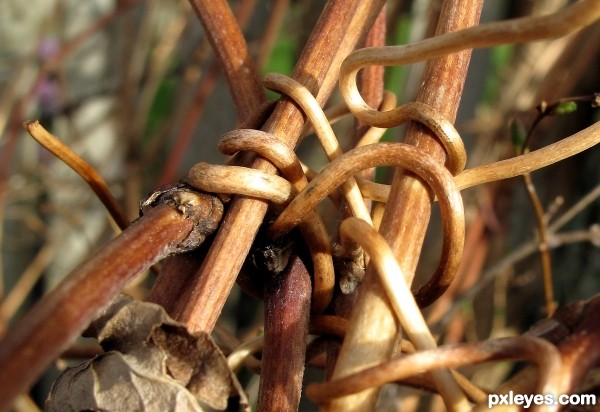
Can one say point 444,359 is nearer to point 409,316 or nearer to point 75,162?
point 409,316

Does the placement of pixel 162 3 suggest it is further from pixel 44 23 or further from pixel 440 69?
pixel 440 69

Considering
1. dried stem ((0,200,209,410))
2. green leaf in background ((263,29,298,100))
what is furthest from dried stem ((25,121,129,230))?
green leaf in background ((263,29,298,100))

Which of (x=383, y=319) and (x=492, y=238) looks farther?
(x=492, y=238)

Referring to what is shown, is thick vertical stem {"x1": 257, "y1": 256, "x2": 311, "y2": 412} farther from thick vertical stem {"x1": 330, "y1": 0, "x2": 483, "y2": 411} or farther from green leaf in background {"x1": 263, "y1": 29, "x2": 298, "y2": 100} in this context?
green leaf in background {"x1": 263, "y1": 29, "x2": 298, "y2": 100}

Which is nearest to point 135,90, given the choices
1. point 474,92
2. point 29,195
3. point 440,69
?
point 29,195

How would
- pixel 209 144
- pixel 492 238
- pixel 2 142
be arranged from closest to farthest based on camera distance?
1. pixel 492 238
2. pixel 2 142
3. pixel 209 144

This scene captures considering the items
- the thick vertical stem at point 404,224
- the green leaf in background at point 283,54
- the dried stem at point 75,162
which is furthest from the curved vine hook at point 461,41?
the green leaf in background at point 283,54
